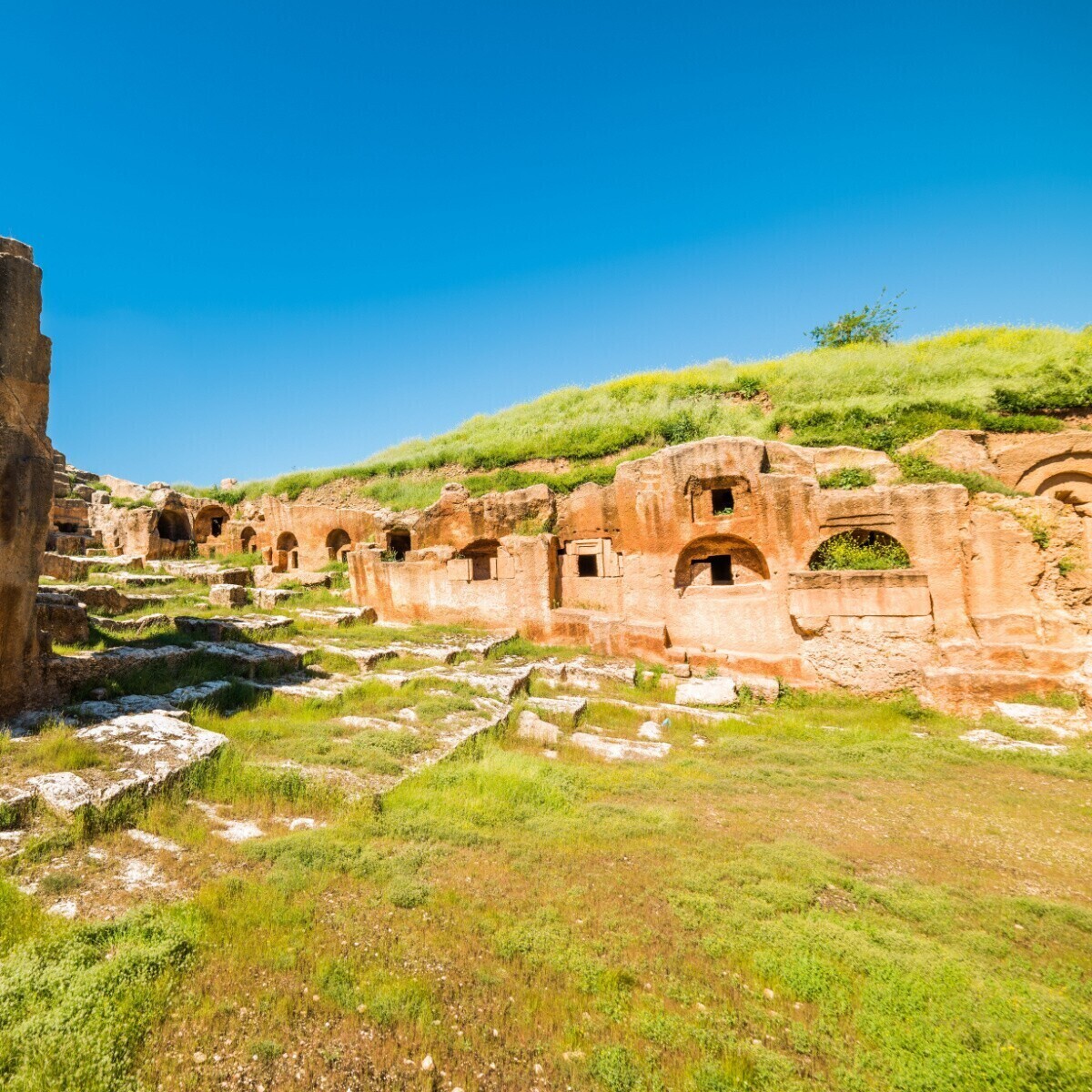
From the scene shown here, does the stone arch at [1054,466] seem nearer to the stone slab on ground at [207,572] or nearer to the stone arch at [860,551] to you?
the stone arch at [860,551]

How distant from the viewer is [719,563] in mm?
11961

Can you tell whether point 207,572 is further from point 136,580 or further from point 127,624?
point 127,624

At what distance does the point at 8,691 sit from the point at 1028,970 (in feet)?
28.8

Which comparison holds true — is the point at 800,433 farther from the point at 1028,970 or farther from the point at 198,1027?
the point at 198,1027

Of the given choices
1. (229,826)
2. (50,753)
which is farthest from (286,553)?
(229,826)

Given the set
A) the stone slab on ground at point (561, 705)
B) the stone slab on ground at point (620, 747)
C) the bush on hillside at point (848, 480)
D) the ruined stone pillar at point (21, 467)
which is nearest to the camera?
the ruined stone pillar at point (21, 467)

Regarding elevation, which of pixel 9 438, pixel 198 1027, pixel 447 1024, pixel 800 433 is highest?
pixel 800 433

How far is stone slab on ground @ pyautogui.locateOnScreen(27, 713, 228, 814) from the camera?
3.86 meters

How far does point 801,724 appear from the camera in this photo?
334 inches

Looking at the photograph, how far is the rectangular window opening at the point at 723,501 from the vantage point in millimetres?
12091

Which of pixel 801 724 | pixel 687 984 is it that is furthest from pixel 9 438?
pixel 801 724

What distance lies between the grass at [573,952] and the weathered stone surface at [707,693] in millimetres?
3637

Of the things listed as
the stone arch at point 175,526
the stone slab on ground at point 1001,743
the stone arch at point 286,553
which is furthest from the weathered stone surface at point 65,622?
the stone arch at point 175,526

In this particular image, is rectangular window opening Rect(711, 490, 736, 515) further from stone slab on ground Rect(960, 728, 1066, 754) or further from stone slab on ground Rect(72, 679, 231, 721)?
stone slab on ground Rect(72, 679, 231, 721)
